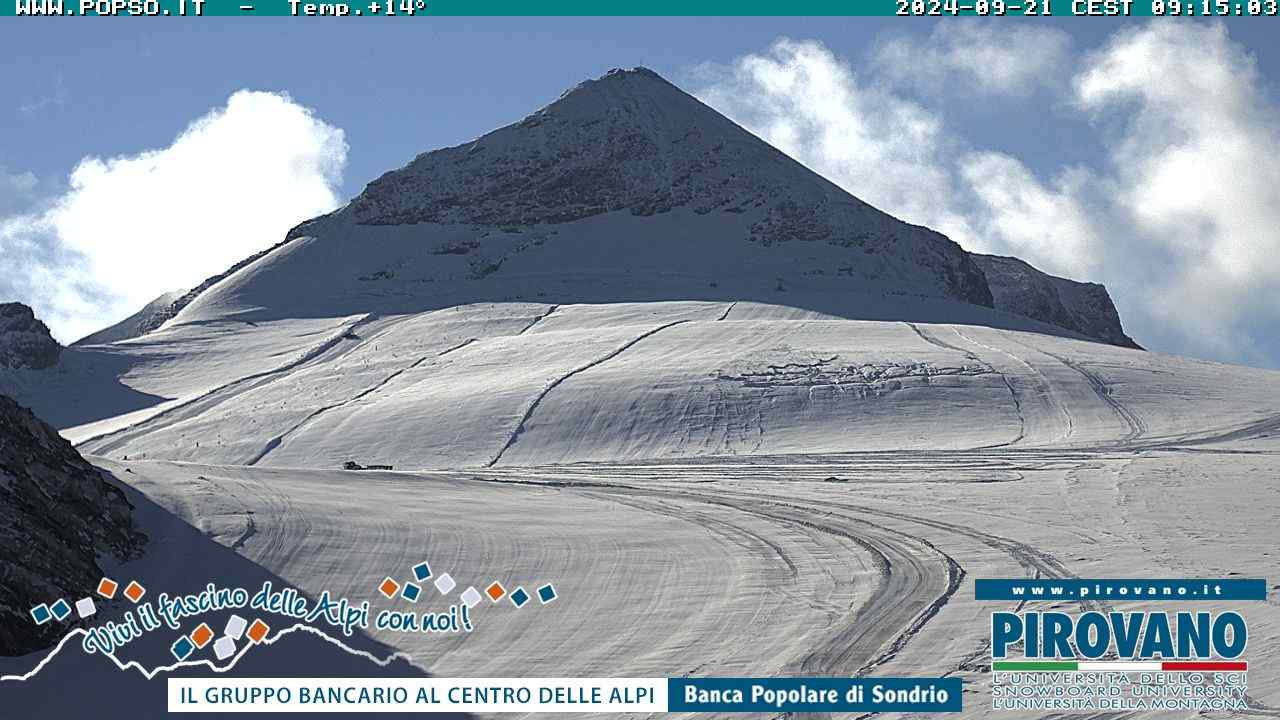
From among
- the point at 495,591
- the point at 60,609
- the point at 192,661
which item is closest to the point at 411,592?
the point at 495,591

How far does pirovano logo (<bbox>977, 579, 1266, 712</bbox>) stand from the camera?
10523mm

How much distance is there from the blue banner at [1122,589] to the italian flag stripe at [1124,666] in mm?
2701

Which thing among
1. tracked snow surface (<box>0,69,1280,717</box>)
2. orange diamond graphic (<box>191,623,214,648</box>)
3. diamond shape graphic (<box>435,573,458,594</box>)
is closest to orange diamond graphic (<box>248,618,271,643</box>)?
orange diamond graphic (<box>191,623,214,648</box>)

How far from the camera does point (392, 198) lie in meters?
92.8

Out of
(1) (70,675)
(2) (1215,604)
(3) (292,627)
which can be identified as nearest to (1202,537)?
(2) (1215,604)

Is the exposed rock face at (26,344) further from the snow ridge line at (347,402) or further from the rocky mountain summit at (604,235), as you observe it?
the snow ridge line at (347,402)

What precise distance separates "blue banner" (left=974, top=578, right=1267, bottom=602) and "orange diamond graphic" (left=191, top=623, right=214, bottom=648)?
25.8 ft

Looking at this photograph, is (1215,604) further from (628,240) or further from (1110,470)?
(628,240)

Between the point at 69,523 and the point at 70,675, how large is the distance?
2.86m

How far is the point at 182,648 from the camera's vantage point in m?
12.3

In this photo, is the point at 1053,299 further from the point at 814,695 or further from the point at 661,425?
the point at 814,695

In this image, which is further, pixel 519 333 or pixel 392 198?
pixel 392 198

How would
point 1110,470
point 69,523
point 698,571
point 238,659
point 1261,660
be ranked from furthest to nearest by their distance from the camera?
point 1110,470, point 698,571, point 69,523, point 238,659, point 1261,660

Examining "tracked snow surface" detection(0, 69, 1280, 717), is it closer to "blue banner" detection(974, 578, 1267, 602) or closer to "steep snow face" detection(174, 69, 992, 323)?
"steep snow face" detection(174, 69, 992, 323)
